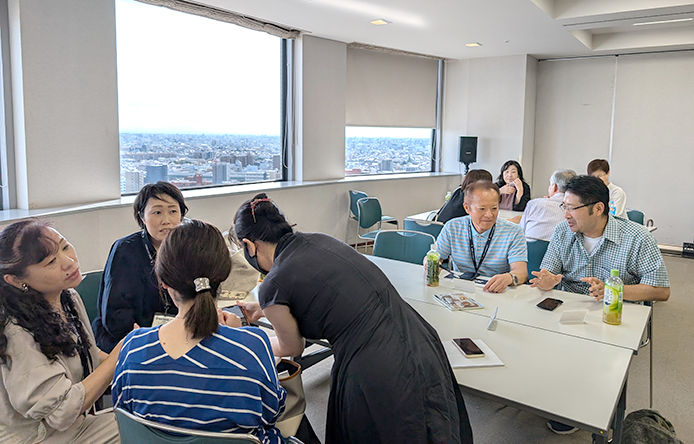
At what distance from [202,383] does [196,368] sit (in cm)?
4

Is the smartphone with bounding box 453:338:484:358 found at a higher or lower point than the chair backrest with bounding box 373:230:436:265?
lower

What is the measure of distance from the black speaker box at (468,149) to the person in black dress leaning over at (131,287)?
21.0 feet

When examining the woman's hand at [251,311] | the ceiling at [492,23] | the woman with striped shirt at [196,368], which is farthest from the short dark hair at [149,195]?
the ceiling at [492,23]

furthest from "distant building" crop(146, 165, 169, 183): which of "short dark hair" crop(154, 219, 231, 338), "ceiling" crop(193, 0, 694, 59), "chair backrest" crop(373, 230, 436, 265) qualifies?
"short dark hair" crop(154, 219, 231, 338)

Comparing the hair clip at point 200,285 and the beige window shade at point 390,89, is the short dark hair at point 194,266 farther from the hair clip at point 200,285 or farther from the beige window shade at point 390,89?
the beige window shade at point 390,89

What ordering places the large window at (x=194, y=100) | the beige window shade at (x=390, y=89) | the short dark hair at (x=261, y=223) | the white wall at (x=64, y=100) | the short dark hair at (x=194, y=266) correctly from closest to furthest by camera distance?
the short dark hair at (x=194, y=266) < the short dark hair at (x=261, y=223) < the white wall at (x=64, y=100) < the large window at (x=194, y=100) < the beige window shade at (x=390, y=89)

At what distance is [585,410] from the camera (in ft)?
5.12

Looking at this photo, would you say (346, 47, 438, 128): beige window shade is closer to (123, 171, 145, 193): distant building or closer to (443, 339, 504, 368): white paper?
(123, 171, 145, 193): distant building

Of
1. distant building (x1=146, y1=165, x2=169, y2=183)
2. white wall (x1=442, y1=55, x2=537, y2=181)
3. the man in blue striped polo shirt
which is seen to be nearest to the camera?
the man in blue striped polo shirt

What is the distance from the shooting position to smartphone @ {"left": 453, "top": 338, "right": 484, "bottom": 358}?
6.30ft

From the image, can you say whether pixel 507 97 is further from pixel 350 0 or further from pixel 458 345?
pixel 458 345

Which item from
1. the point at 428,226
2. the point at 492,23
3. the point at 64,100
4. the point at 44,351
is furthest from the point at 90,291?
the point at 492,23

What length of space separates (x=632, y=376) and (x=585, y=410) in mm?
2182

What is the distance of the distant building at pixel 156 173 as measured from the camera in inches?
201
